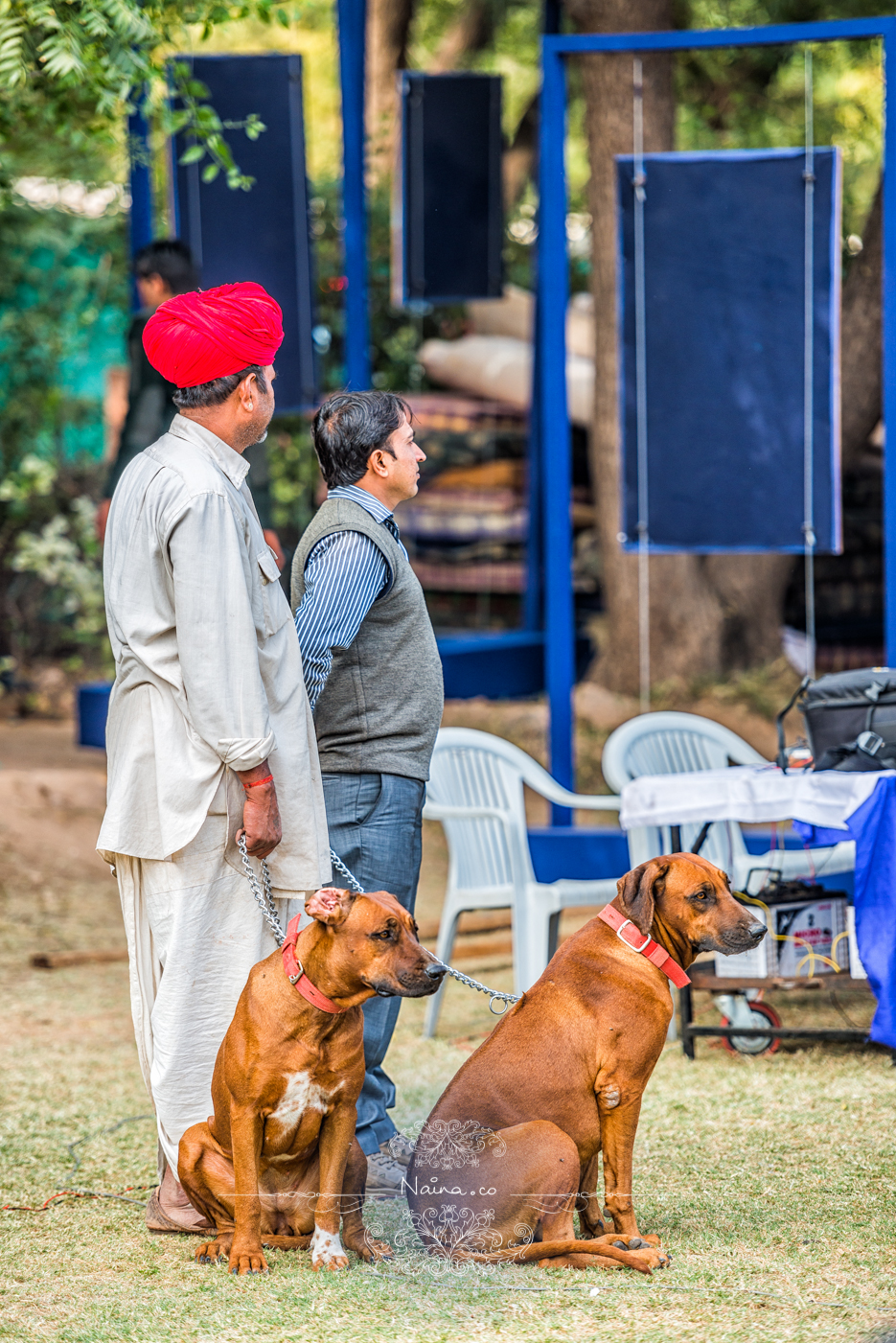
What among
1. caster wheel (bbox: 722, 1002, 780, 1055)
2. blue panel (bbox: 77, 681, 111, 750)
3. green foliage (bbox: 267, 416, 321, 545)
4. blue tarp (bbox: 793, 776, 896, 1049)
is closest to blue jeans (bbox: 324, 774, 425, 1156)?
blue tarp (bbox: 793, 776, 896, 1049)

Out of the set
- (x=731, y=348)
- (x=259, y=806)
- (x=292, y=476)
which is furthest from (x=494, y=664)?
(x=259, y=806)

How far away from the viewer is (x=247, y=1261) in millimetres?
3213

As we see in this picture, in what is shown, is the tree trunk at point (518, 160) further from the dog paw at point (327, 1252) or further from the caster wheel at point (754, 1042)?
the dog paw at point (327, 1252)

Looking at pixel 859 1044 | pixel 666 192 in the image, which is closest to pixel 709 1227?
pixel 859 1044

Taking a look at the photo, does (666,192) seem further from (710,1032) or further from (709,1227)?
(709,1227)

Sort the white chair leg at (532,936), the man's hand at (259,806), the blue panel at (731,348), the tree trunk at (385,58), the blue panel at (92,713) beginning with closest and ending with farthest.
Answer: the man's hand at (259,806) < the white chair leg at (532,936) < the blue panel at (731,348) < the blue panel at (92,713) < the tree trunk at (385,58)

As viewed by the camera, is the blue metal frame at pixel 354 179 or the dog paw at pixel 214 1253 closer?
the dog paw at pixel 214 1253

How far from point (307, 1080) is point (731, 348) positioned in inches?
160

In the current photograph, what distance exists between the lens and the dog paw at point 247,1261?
3.21 m

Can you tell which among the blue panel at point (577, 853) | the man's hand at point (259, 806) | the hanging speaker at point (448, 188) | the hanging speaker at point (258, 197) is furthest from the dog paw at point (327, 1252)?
the hanging speaker at point (448, 188)

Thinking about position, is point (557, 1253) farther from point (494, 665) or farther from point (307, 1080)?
point (494, 665)

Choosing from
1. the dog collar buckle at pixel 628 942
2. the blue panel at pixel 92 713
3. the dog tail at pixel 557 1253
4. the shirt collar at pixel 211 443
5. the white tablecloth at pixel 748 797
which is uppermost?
the shirt collar at pixel 211 443

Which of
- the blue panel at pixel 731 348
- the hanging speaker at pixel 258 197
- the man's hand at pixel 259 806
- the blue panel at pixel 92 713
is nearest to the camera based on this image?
the man's hand at pixel 259 806

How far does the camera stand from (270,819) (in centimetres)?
334
